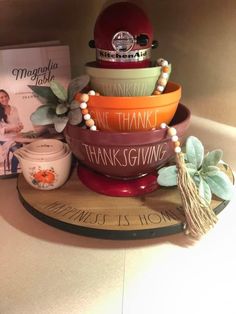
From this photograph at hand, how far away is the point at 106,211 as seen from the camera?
2.05 feet

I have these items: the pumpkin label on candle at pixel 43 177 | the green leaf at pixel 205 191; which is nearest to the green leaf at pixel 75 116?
the pumpkin label on candle at pixel 43 177

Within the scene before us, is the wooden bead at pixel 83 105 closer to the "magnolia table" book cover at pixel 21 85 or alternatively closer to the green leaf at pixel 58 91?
the green leaf at pixel 58 91

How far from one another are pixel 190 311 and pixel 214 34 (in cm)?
55

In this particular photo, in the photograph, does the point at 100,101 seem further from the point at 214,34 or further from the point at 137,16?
the point at 214,34

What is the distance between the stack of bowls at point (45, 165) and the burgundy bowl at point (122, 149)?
0.04m

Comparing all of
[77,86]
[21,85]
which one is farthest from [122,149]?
[21,85]

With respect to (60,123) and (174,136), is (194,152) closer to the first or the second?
(174,136)

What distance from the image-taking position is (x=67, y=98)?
62 centimetres

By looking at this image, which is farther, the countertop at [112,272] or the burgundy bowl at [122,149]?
the burgundy bowl at [122,149]

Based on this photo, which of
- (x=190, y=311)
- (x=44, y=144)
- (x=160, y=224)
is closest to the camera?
(x=190, y=311)

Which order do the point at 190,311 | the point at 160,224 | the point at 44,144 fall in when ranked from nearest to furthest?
the point at 190,311 < the point at 160,224 < the point at 44,144

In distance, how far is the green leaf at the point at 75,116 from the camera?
0.61 metres

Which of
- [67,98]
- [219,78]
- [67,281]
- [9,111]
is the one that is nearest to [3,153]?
[9,111]

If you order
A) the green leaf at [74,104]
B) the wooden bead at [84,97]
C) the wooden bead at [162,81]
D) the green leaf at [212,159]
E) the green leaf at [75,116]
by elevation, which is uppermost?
the wooden bead at [162,81]
